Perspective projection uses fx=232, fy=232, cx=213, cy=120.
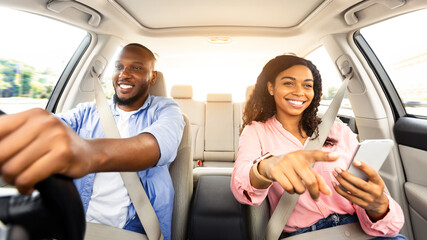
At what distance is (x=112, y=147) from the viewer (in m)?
Answer: 0.64

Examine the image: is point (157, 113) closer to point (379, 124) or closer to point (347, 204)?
point (347, 204)

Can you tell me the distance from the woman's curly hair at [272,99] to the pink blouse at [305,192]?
0.09 meters

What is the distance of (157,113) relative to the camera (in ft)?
4.50

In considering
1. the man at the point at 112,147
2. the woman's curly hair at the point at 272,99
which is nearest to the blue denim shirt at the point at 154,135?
the man at the point at 112,147

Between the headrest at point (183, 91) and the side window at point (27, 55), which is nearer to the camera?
the side window at point (27, 55)

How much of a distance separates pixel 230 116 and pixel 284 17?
1.66 m

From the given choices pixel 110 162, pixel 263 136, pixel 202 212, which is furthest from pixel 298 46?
pixel 110 162

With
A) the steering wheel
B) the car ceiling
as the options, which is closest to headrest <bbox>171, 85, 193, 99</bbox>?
the car ceiling

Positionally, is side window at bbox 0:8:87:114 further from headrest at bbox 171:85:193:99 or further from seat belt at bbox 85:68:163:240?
headrest at bbox 171:85:193:99

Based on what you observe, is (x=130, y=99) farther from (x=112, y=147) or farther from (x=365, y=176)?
(x=365, y=176)

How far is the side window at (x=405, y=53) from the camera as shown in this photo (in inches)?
60.6

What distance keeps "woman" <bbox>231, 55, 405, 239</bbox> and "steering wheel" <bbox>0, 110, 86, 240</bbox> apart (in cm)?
53

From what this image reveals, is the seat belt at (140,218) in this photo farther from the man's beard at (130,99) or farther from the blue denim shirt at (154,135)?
the man's beard at (130,99)

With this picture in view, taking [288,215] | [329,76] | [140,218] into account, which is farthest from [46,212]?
[329,76]
